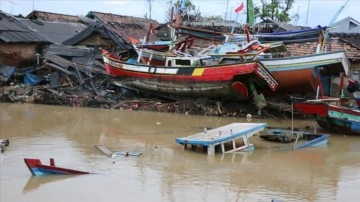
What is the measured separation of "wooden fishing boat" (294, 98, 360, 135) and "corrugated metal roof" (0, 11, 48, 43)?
45.6ft

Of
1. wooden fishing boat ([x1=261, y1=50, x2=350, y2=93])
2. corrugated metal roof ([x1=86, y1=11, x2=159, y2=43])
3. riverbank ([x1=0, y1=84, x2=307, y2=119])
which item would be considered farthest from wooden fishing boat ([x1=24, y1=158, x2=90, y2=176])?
corrugated metal roof ([x1=86, y1=11, x2=159, y2=43])

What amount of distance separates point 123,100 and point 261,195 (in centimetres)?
1167

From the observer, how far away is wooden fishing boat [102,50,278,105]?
53.8ft

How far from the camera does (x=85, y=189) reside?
316 inches

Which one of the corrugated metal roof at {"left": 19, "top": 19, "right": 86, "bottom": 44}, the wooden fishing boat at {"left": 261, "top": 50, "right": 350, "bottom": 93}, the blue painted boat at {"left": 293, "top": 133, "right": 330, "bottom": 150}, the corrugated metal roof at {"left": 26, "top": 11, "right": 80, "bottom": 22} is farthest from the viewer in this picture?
the corrugated metal roof at {"left": 26, "top": 11, "right": 80, "bottom": 22}

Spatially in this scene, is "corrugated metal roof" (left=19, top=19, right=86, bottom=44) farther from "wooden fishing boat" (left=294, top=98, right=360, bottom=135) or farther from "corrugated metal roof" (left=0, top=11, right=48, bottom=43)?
"wooden fishing boat" (left=294, top=98, right=360, bottom=135)

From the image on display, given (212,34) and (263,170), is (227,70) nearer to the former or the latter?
(212,34)

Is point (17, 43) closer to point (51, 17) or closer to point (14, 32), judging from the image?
point (14, 32)

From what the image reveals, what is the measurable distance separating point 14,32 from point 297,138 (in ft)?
51.3

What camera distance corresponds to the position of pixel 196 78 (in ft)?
57.3

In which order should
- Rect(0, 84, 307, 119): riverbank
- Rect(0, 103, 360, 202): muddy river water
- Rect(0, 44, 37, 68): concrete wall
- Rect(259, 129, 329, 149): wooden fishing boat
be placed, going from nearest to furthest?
Rect(0, 103, 360, 202): muddy river water
Rect(259, 129, 329, 149): wooden fishing boat
Rect(0, 84, 307, 119): riverbank
Rect(0, 44, 37, 68): concrete wall

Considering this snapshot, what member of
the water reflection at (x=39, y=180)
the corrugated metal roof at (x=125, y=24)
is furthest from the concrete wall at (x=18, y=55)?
the water reflection at (x=39, y=180)

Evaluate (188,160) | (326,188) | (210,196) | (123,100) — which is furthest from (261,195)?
(123,100)

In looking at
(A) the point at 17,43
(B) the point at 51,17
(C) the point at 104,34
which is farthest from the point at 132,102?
(B) the point at 51,17
